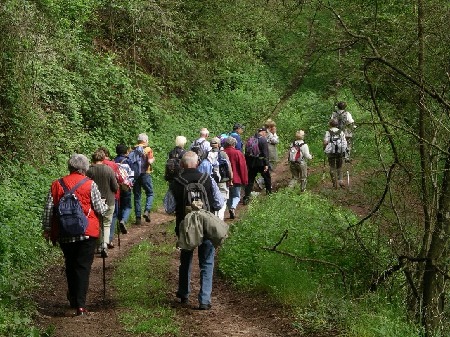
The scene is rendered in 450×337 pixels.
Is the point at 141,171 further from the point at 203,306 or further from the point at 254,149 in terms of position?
the point at 203,306

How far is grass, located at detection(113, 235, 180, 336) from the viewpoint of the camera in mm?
8625

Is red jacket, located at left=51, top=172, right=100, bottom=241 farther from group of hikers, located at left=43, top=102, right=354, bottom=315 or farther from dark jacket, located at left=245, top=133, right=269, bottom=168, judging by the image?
dark jacket, located at left=245, top=133, right=269, bottom=168

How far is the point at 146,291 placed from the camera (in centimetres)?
1027

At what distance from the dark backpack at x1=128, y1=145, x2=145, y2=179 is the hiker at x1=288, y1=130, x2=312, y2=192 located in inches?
193

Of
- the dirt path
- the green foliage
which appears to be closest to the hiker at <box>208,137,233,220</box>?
the green foliage

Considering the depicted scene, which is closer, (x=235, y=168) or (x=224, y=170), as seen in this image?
(x=224, y=170)

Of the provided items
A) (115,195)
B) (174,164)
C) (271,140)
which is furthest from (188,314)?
(271,140)

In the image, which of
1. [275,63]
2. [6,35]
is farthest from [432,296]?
[275,63]

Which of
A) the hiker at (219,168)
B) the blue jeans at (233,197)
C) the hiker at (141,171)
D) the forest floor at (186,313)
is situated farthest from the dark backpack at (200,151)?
the forest floor at (186,313)

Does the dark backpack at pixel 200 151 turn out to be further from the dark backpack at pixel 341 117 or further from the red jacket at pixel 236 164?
the dark backpack at pixel 341 117

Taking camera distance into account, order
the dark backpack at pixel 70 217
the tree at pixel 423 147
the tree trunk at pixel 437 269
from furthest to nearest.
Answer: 1. the dark backpack at pixel 70 217
2. the tree trunk at pixel 437 269
3. the tree at pixel 423 147

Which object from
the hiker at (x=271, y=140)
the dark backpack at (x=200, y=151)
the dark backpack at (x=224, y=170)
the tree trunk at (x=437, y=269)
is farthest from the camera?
the hiker at (x=271, y=140)

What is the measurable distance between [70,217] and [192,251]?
5.28 ft

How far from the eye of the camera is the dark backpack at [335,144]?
18219 mm
